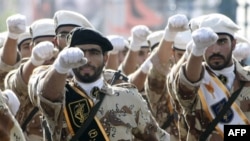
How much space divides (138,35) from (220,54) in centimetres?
318

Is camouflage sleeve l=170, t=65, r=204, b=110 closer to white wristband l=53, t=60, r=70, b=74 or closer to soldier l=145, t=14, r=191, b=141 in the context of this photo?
soldier l=145, t=14, r=191, b=141

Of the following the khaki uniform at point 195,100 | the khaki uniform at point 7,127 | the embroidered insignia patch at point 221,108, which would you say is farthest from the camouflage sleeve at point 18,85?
the khaki uniform at point 7,127

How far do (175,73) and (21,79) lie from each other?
196 centimetres

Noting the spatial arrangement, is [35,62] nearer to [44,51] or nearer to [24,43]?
[44,51]

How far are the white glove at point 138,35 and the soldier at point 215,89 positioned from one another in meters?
2.53

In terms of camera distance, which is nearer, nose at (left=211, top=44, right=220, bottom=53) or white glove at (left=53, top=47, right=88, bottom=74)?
white glove at (left=53, top=47, right=88, bottom=74)

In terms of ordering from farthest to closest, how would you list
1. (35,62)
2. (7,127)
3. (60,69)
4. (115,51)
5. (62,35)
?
1. (115,51)
2. (62,35)
3. (35,62)
4. (60,69)
5. (7,127)

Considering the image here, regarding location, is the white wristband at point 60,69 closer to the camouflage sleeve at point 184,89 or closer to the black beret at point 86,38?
the black beret at point 86,38

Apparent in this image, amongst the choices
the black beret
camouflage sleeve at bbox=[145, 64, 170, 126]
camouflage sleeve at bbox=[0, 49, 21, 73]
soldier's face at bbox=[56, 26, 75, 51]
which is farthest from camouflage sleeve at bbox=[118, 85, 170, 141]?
camouflage sleeve at bbox=[0, 49, 21, 73]

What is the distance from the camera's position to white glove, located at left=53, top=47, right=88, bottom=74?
11.9m

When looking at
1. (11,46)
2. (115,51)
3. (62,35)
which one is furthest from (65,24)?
(115,51)

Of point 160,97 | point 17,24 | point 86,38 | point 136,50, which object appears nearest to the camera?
point 86,38

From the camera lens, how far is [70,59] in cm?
1186

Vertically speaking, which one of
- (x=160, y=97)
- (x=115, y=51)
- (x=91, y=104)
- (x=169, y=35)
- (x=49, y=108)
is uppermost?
(x=49, y=108)
